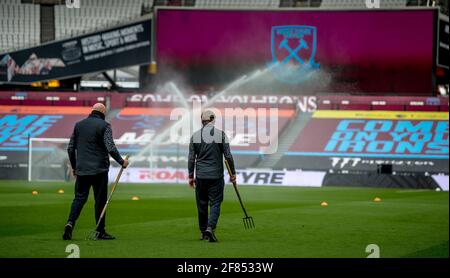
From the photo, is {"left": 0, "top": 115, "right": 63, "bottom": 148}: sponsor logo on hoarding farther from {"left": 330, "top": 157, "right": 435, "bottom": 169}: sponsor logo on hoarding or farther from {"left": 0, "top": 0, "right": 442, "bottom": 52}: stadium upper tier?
{"left": 330, "top": 157, "right": 435, "bottom": 169}: sponsor logo on hoarding

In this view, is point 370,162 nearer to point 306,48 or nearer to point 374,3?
point 306,48

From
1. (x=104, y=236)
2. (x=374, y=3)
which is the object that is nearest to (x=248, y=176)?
(x=374, y=3)

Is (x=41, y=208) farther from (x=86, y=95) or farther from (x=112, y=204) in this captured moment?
(x=86, y=95)

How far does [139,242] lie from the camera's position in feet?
47.3

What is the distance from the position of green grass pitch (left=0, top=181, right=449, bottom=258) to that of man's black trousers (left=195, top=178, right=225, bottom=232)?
15.4 inches

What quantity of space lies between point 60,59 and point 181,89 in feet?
20.3

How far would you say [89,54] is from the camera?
44750mm

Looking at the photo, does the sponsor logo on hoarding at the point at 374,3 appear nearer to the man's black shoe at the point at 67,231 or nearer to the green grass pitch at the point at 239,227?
the green grass pitch at the point at 239,227

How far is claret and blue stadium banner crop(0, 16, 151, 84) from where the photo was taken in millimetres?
43938

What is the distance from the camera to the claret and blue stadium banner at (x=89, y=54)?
43938mm

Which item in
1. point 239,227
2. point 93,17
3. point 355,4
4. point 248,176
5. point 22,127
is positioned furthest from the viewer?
point 355,4

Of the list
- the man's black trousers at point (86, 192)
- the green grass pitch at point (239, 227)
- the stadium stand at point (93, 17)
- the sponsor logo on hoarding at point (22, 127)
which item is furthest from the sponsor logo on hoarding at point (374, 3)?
the sponsor logo on hoarding at point (22, 127)

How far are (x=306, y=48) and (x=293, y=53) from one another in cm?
69
